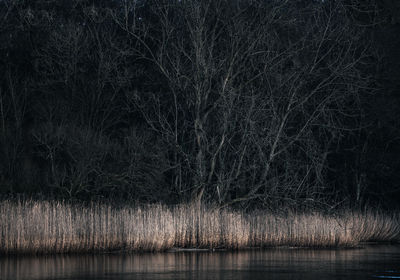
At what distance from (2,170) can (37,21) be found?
665 cm

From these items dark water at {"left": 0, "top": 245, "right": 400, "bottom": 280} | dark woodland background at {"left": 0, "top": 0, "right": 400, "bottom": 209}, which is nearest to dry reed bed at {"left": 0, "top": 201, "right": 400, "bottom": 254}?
dark water at {"left": 0, "top": 245, "right": 400, "bottom": 280}

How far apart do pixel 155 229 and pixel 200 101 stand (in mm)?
6693

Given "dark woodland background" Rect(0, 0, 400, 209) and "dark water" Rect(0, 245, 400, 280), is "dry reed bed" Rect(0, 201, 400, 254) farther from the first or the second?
"dark woodland background" Rect(0, 0, 400, 209)

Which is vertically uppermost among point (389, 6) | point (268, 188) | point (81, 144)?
point (389, 6)

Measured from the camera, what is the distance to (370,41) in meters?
29.6

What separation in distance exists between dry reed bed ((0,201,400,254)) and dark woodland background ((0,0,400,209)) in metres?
1.86

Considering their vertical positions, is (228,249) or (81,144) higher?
(81,144)

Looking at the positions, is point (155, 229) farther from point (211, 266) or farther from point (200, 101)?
point (200, 101)

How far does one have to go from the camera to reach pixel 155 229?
63.1ft

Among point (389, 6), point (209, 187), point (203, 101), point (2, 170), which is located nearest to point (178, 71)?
point (203, 101)

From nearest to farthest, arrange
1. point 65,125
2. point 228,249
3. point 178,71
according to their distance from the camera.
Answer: point 228,249 < point 178,71 < point 65,125

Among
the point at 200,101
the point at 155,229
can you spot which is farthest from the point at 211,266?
the point at 200,101

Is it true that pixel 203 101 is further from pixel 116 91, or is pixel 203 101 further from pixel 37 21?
pixel 37 21

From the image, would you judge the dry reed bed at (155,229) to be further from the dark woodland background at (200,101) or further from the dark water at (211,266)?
the dark woodland background at (200,101)
